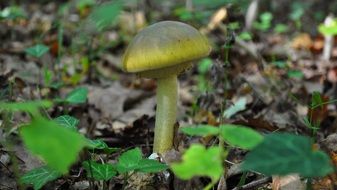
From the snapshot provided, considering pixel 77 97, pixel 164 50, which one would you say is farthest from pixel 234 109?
pixel 164 50

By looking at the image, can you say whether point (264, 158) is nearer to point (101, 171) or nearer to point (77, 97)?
point (101, 171)

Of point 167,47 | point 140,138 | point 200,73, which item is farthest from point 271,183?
point 200,73

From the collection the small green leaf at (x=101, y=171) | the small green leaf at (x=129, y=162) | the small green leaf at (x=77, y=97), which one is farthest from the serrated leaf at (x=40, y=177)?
the small green leaf at (x=77, y=97)

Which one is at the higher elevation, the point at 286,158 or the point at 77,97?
the point at 286,158

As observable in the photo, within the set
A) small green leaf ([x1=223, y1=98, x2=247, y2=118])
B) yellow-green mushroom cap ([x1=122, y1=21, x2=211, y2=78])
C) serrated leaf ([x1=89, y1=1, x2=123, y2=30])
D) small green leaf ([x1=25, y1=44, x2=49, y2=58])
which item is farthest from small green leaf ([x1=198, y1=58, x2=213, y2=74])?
serrated leaf ([x1=89, y1=1, x2=123, y2=30])

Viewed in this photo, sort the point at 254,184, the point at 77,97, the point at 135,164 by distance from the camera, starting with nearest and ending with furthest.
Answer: the point at 135,164 < the point at 254,184 < the point at 77,97

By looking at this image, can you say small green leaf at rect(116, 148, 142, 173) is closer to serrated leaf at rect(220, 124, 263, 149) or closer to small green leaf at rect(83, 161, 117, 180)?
small green leaf at rect(83, 161, 117, 180)
